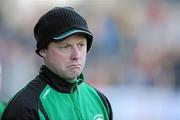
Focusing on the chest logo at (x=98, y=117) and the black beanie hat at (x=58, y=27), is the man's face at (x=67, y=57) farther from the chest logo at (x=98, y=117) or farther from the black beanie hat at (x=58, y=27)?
the chest logo at (x=98, y=117)

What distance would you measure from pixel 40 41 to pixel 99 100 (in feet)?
1.28

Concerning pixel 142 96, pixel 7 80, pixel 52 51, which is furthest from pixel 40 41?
pixel 142 96

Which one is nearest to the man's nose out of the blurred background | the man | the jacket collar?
the man

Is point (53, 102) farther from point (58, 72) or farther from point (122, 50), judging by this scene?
point (122, 50)

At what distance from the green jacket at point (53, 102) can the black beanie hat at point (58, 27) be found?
14 centimetres

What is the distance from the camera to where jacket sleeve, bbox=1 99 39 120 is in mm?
2170

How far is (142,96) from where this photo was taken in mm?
7777

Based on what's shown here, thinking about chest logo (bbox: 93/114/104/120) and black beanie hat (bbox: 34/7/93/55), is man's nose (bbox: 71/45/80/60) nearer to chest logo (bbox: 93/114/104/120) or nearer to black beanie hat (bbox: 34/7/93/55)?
black beanie hat (bbox: 34/7/93/55)

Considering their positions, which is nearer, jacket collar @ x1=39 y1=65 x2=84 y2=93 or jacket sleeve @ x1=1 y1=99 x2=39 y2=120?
jacket sleeve @ x1=1 y1=99 x2=39 y2=120

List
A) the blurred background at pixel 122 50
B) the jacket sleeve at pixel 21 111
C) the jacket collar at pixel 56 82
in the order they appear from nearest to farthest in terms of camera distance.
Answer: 1. the jacket sleeve at pixel 21 111
2. the jacket collar at pixel 56 82
3. the blurred background at pixel 122 50

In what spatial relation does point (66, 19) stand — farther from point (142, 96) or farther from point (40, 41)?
point (142, 96)

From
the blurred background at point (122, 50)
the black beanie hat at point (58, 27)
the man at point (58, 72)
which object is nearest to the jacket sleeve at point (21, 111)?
the man at point (58, 72)

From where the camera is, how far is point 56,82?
2.29 metres

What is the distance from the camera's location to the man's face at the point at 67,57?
2.26 meters
